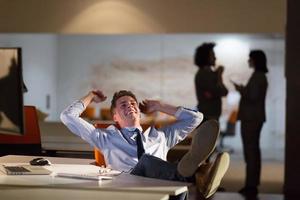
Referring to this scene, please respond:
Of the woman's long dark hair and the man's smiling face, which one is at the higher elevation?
the woman's long dark hair

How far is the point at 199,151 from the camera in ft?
8.51

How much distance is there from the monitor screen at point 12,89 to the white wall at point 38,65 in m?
3.73

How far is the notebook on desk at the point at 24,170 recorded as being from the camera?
274cm

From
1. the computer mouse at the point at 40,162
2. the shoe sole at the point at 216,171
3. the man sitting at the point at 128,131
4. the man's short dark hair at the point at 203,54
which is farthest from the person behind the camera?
the man's short dark hair at the point at 203,54

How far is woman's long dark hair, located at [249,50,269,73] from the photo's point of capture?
6180mm

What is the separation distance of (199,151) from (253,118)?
11.8ft

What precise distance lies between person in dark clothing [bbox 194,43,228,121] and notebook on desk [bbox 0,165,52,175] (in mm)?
3384

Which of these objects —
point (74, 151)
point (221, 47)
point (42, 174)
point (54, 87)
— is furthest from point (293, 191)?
point (42, 174)

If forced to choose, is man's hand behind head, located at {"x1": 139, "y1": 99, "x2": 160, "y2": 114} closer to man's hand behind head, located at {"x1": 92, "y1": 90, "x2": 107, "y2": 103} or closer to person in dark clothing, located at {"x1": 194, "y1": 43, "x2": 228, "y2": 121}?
man's hand behind head, located at {"x1": 92, "y1": 90, "x2": 107, "y2": 103}

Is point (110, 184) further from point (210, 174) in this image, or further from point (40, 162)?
point (40, 162)

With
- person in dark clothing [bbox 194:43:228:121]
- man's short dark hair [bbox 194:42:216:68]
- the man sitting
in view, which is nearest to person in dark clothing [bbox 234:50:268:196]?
person in dark clothing [bbox 194:43:228:121]

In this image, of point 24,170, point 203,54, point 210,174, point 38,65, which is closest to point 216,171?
point 210,174

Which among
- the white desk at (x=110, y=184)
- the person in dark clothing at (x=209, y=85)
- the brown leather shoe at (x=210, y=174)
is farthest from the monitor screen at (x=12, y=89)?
the person in dark clothing at (x=209, y=85)

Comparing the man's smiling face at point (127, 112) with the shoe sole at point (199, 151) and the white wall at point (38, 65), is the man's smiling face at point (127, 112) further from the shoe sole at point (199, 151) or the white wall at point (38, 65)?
the white wall at point (38, 65)
